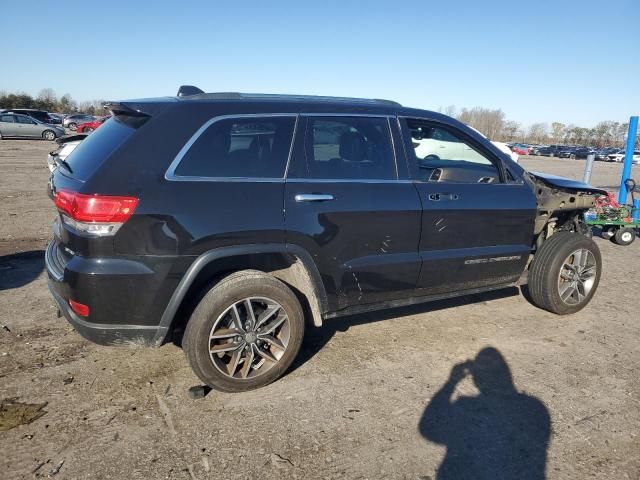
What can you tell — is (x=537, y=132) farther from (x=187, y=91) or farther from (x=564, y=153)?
(x=187, y=91)

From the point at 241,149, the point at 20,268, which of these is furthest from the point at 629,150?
the point at 20,268

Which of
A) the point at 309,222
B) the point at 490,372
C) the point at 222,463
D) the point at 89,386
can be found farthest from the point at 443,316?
the point at 89,386

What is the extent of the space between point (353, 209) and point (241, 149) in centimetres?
85

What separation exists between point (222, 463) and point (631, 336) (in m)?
3.69

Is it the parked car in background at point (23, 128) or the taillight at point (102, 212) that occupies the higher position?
the parked car in background at point (23, 128)

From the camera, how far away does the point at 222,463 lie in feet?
8.05

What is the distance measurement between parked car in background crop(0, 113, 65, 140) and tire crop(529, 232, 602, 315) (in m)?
28.3

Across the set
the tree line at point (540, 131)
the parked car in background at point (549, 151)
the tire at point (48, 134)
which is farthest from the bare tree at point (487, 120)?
the tire at point (48, 134)

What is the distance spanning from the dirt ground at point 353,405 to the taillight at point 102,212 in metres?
1.12

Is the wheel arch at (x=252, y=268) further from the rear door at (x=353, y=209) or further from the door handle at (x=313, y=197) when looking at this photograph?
the door handle at (x=313, y=197)

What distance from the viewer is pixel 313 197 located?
10.2 ft

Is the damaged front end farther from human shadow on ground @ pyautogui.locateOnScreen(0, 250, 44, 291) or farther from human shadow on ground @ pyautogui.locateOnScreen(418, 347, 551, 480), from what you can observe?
human shadow on ground @ pyautogui.locateOnScreen(0, 250, 44, 291)

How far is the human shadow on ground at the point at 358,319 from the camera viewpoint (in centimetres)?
369

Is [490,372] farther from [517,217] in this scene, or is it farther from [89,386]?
[89,386]
